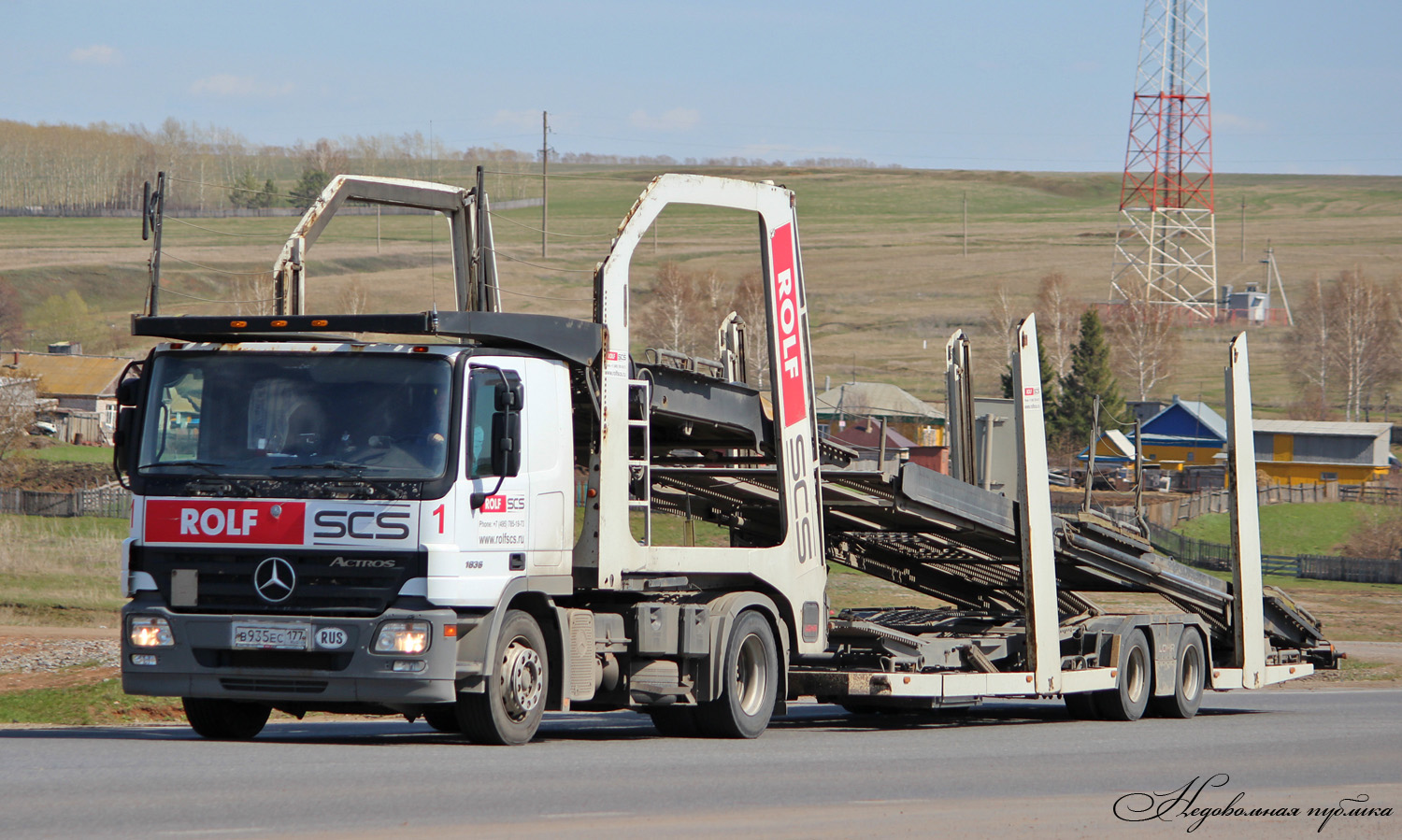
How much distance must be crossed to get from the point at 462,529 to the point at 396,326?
1.40 meters

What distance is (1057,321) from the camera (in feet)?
314

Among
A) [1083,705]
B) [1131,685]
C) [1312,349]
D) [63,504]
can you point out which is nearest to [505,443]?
[1083,705]

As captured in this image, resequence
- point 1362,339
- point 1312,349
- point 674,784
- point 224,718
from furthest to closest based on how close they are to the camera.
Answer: point 1312,349 < point 1362,339 < point 224,718 < point 674,784

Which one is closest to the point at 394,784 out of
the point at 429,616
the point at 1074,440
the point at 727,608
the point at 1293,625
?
the point at 429,616

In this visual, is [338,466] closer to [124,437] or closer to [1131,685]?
[124,437]

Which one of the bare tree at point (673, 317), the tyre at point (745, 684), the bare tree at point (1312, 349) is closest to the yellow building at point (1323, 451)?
the bare tree at point (1312, 349)

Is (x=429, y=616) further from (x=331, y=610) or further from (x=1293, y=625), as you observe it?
(x=1293, y=625)

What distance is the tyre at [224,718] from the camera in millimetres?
10766

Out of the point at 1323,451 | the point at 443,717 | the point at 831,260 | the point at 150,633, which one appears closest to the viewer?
the point at 150,633

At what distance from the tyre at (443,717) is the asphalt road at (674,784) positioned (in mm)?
134

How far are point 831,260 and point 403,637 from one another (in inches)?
5584

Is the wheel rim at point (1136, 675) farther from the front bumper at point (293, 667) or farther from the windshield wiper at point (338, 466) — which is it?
the windshield wiper at point (338, 466)

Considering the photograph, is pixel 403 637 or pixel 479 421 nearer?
pixel 403 637

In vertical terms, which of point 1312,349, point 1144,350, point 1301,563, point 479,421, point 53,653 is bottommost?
point 53,653
